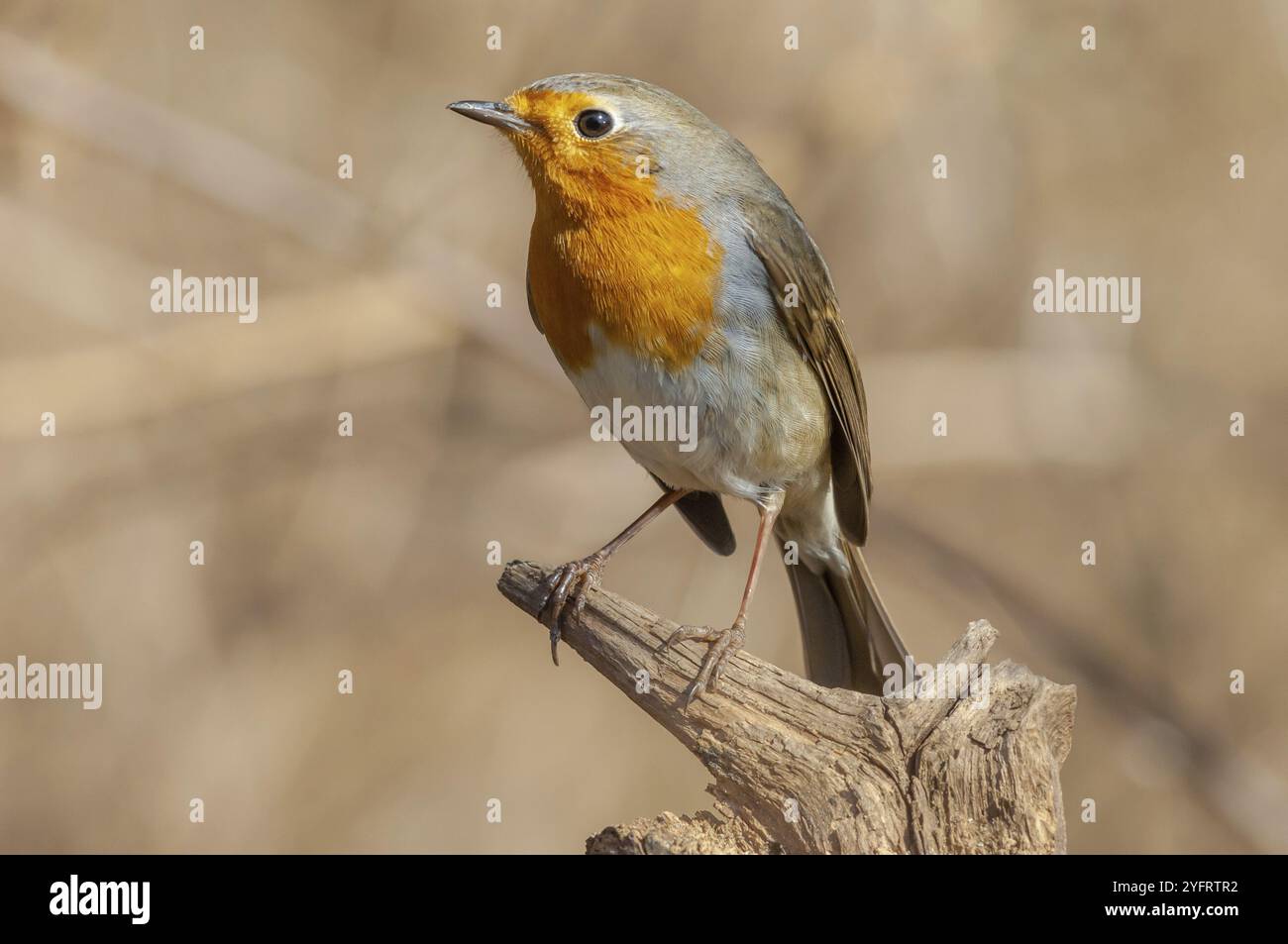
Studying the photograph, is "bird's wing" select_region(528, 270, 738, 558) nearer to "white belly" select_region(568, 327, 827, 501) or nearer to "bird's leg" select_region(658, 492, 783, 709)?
"white belly" select_region(568, 327, 827, 501)

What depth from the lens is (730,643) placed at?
133 inches

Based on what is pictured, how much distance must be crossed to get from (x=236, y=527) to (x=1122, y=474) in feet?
12.4

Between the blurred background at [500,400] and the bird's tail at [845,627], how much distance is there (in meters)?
1.07

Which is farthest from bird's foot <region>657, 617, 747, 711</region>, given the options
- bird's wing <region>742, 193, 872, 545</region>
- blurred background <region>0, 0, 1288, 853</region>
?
blurred background <region>0, 0, 1288, 853</region>

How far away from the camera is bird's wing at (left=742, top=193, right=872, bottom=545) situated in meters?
3.77

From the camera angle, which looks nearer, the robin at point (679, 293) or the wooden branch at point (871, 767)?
the wooden branch at point (871, 767)

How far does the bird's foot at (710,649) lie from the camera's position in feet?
10.8

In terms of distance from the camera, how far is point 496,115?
3.64m

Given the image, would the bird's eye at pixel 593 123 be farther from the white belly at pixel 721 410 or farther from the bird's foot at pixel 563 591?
the bird's foot at pixel 563 591

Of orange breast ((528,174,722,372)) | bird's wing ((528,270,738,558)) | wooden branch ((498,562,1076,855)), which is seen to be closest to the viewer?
wooden branch ((498,562,1076,855))

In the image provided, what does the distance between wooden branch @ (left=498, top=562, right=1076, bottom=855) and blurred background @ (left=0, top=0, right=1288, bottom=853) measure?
7.19ft

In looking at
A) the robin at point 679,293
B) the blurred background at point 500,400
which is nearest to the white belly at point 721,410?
the robin at point 679,293

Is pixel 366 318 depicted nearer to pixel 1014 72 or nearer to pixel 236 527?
pixel 236 527

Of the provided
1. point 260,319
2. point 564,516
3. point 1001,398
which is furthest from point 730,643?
point 260,319
